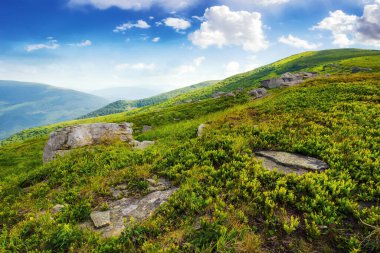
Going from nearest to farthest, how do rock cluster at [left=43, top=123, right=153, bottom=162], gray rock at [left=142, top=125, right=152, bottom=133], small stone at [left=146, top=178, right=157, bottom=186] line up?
small stone at [left=146, top=178, right=157, bottom=186], rock cluster at [left=43, top=123, right=153, bottom=162], gray rock at [left=142, top=125, right=152, bottom=133]

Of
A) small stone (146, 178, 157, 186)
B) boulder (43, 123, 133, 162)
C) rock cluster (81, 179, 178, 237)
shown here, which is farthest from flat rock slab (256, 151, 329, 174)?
boulder (43, 123, 133, 162)

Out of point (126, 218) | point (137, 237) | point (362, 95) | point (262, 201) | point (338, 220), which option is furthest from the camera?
point (362, 95)

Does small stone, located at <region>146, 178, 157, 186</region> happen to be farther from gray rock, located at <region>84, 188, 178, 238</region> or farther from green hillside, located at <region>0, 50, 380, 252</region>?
gray rock, located at <region>84, 188, 178, 238</region>

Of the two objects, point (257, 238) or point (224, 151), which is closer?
point (257, 238)

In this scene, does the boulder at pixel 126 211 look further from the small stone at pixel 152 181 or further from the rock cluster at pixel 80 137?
the rock cluster at pixel 80 137

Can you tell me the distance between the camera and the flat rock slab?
355 inches

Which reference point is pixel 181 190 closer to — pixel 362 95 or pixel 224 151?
pixel 224 151

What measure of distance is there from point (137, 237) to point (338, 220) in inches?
241

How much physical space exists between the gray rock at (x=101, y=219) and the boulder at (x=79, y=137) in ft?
48.3

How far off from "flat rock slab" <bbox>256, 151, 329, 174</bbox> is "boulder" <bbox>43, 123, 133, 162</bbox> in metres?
16.1

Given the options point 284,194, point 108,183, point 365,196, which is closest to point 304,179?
point 284,194

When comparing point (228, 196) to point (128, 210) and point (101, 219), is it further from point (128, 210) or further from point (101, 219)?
point (101, 219)

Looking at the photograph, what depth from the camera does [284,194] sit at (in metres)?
7.28

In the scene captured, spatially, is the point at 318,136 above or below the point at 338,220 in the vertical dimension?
above
